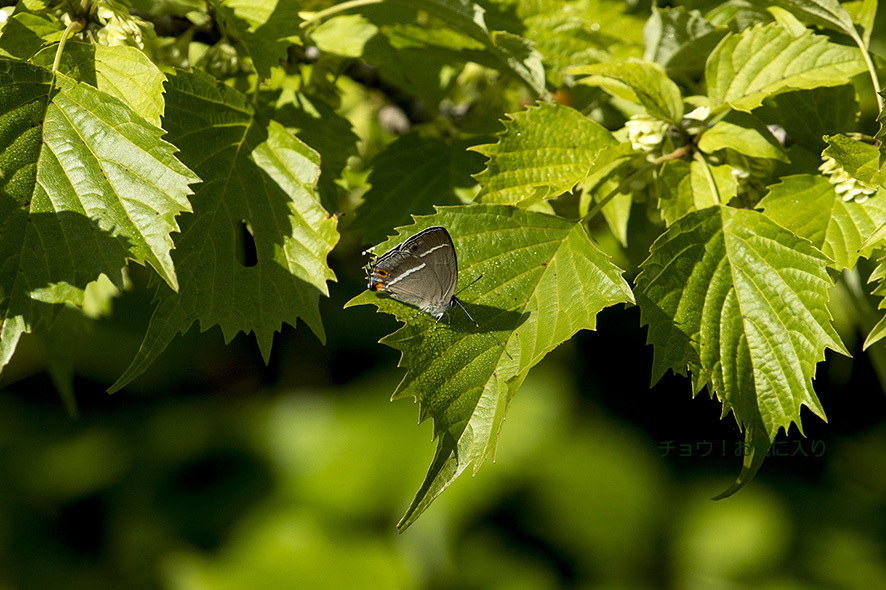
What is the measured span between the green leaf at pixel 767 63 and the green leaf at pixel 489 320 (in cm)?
25

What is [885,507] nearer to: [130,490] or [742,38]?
[742,38]

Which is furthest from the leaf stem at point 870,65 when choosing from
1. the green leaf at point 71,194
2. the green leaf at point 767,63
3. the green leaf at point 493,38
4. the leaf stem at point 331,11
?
the green leaf at point 71,194

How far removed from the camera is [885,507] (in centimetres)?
222

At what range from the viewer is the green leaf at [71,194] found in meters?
0.63

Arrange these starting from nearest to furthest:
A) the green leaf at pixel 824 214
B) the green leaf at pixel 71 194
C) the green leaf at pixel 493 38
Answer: the green leaf at pixel 71 194 < the green leaf at pixel 824 214 < the green leaf at pixel 493 38

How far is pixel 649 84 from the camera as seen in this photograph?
0.79 metres

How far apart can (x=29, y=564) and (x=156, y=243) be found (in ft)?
6.92

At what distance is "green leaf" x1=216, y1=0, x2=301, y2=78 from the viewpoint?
0.83 meters

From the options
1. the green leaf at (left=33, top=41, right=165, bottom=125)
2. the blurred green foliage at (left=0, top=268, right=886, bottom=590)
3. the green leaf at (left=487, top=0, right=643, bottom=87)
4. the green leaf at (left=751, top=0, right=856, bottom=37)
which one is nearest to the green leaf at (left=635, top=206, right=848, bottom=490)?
the green leaf at (left=751, top=0, right=856, bottom=37)

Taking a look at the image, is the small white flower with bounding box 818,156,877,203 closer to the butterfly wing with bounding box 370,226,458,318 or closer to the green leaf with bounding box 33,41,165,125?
the butterfly wing with bounding box 370,226,458,318

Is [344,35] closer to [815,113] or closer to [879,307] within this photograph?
[815,113]

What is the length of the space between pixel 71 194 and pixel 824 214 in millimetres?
763

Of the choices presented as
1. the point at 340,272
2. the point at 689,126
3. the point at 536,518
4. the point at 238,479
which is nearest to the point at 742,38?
the point at 689,126

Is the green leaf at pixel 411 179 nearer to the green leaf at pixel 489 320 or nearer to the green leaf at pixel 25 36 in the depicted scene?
the green leaf at pixel 489 320
